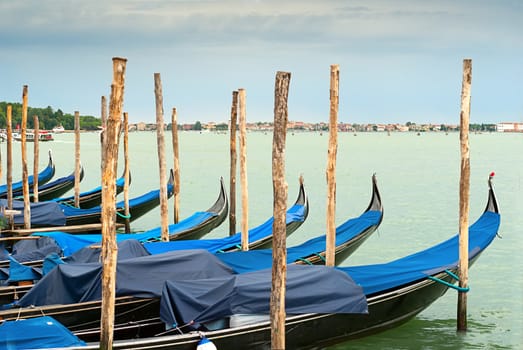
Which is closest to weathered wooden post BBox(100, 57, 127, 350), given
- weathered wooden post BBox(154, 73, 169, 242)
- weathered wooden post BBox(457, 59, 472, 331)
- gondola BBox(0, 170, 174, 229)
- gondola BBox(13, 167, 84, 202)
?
weathered wooden post BBox(457, 59, 472, 331)

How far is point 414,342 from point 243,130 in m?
3.45

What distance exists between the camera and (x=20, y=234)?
11188 mm

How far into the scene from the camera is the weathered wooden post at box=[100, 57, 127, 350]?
5.70 metres

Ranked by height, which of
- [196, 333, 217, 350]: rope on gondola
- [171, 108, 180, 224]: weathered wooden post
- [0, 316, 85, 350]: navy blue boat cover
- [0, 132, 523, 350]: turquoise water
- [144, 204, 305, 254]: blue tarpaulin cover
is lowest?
[0, 132, 523, 350]: turquoise water

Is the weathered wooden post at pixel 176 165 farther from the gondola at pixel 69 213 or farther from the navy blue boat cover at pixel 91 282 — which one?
the navy blue boat cover at pixel 91 282

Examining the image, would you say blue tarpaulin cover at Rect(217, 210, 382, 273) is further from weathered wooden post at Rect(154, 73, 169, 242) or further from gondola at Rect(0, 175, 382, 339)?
weathered wooden post at Rect(154, 73, 169, 242)

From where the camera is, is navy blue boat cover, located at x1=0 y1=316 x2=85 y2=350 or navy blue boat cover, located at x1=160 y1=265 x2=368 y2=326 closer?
navy blue boat cover, located at x1=0 y1=316 x2=85 y2=350

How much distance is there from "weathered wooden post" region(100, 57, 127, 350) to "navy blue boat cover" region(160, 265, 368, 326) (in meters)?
0.72

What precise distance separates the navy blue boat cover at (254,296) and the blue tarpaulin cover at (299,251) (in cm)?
135

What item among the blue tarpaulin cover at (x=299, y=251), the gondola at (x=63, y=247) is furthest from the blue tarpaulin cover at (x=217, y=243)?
the blue tarpaulin cover at (x=299, y=251)

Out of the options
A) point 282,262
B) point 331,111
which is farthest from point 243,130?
point 282,262

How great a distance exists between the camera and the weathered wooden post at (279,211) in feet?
18.5

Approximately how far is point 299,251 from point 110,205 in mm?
3676

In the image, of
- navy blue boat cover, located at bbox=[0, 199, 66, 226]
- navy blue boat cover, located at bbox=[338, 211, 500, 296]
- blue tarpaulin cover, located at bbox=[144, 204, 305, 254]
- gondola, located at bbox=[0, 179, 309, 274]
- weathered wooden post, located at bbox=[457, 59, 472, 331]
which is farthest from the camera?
navy blue boat cover, located at bbox=[0, 199, 66, 226]
